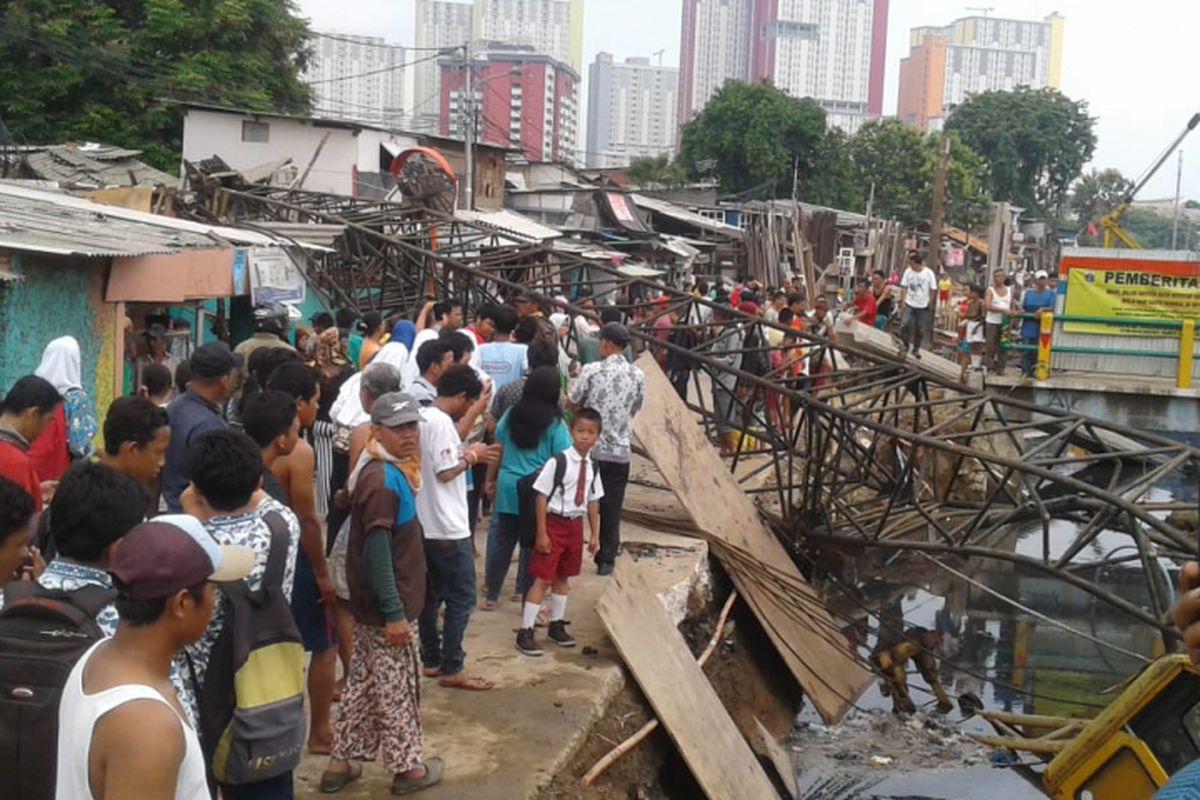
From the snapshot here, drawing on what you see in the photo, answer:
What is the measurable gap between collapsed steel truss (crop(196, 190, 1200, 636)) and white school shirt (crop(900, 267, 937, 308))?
1.71m

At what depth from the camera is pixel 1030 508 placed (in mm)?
9133

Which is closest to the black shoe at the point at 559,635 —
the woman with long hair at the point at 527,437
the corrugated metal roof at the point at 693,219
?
the woman with long hair at the point at 527,437

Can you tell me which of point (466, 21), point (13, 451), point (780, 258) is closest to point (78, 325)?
point (13, 451)

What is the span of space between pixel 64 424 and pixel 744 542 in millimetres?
5559

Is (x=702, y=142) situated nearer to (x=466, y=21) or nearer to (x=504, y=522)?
(x=504, y=522)

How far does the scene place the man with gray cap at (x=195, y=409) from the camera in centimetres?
552

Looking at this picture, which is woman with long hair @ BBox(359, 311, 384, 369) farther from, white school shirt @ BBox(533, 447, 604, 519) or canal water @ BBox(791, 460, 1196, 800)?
→ canal water @ BBox(791, 460, 1196, 800)

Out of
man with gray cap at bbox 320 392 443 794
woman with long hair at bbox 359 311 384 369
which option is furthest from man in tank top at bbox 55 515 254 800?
woman with long hair at bbox 359 311 384 369

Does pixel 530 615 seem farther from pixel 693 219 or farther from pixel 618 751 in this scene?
pixel 693 219

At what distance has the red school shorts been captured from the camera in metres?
7.15

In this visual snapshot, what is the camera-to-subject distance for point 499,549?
7.75 metres

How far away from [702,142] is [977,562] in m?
41.0

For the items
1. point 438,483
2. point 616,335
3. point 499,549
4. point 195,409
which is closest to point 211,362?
point 195,409

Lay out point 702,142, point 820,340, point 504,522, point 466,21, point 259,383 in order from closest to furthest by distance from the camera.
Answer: point 259,383 → point 504,522 → point 820,340 → point 702,142 → point 466,21
